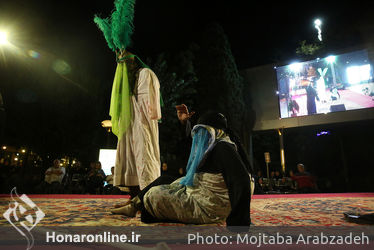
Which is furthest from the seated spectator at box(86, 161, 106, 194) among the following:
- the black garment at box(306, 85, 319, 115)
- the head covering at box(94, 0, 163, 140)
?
the black garment at box(306, 85, 319, 115)

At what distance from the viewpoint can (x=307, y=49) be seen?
12.2m

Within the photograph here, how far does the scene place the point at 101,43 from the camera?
8648 millimetres

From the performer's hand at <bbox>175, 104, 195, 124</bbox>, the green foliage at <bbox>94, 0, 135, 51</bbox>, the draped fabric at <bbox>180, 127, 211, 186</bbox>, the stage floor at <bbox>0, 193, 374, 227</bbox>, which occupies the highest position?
the green foliage at <bbox>94, 0, 135, 51</bbox>

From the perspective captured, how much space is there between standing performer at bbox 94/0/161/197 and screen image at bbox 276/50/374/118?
9341mm

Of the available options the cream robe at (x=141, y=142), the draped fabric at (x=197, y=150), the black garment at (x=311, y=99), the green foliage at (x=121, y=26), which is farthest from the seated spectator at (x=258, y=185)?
the black garment at (x=311, y=99)

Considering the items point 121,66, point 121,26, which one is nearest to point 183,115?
point 121,66

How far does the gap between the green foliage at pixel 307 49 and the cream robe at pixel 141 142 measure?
38.7ft

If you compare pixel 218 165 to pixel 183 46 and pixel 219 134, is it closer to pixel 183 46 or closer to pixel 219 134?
pixel 219 134

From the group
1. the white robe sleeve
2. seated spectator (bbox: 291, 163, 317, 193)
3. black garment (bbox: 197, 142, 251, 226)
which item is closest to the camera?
black garment (bbox: 197, 142, 251, 226)

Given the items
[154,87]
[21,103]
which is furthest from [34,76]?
[154,87]

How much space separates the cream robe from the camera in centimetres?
246

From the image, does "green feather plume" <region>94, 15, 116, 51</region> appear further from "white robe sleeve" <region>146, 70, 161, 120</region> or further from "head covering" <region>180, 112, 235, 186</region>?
"head covering" <region>180, 112, 235, 186</region>

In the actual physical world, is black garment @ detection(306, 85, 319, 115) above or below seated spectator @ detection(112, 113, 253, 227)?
above

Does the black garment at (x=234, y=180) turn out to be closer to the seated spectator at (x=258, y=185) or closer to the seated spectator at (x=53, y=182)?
the seated spectator at (x=258, y=185)
